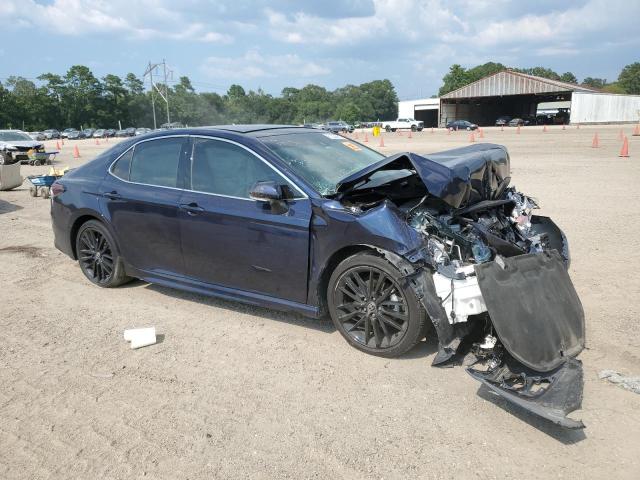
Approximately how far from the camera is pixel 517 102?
77.6 m

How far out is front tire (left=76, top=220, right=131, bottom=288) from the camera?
5.45 m

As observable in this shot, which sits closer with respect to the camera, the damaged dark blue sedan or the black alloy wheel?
the damaged dark blue sedan

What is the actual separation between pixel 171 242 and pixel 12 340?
1.57m

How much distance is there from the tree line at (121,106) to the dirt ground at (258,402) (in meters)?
72.4

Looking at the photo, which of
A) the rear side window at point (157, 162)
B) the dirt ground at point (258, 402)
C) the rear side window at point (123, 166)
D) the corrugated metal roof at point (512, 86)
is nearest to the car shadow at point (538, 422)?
the dirt ground at point (258, 402)

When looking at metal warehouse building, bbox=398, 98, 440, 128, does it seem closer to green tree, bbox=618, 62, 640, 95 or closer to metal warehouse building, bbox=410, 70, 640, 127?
metal warehouse building, bbox=410, 70, 640, 127

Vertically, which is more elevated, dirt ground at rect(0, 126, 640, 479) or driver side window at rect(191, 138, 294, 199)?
driver side window at rect(191, 138, 294, 199)

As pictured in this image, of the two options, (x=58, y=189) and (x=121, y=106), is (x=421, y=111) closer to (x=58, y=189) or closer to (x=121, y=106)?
(x=121, y=106)

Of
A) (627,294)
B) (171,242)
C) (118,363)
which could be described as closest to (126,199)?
(171,242)

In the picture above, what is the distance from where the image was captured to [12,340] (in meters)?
4.50

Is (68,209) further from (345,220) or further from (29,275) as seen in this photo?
(345,220)

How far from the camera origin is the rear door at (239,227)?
13.6ft

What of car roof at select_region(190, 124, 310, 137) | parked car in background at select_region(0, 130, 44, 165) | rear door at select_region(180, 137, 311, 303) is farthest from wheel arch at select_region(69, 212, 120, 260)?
parked car in background at select_region(0, 130, 44, 165)

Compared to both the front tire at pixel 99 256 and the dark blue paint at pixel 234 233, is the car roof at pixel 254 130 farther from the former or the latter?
the front tire at pixel 99 256
